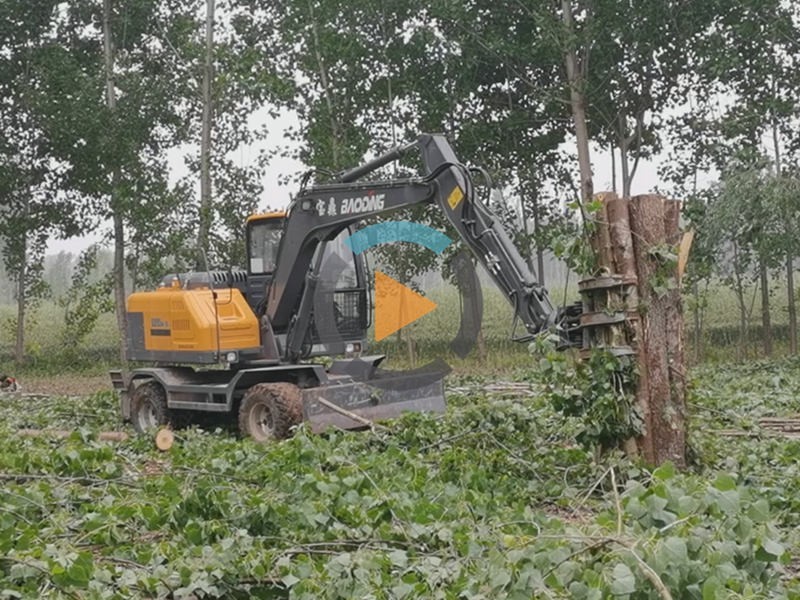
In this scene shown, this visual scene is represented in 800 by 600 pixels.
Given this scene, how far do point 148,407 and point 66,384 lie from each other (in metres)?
10.9

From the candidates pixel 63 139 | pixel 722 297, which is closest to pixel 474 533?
pixel 63 139

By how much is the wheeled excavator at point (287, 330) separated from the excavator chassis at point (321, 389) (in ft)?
0.04

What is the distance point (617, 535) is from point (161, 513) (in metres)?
3.22

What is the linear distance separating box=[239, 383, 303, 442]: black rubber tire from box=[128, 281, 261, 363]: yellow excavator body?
0.78 metres

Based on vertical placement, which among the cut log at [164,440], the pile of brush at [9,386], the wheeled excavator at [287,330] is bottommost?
the cut log at [164,440]

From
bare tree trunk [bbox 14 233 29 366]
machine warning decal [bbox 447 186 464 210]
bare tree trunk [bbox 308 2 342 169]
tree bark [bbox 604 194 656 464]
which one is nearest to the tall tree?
bare tree trunk [bbox 14 233 29 366]

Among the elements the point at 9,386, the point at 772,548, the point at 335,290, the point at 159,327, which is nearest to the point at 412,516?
the point at 772,548

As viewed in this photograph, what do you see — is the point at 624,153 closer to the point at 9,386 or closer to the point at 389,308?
the point at 389,308

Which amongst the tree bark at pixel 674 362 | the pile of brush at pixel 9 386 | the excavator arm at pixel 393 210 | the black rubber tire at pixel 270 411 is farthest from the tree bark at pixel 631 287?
the pile of brush at pixel 9 386

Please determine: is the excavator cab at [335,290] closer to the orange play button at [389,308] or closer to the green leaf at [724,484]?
the orange play button at [389,308]

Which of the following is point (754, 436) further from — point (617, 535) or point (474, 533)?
point (617, 535)

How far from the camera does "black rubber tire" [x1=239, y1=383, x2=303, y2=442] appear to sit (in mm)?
10336

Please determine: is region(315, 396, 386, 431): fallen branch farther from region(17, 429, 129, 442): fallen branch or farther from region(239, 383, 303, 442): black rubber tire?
region(17, 429, 129, 442): fallen branch

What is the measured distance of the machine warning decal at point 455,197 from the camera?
919cm
